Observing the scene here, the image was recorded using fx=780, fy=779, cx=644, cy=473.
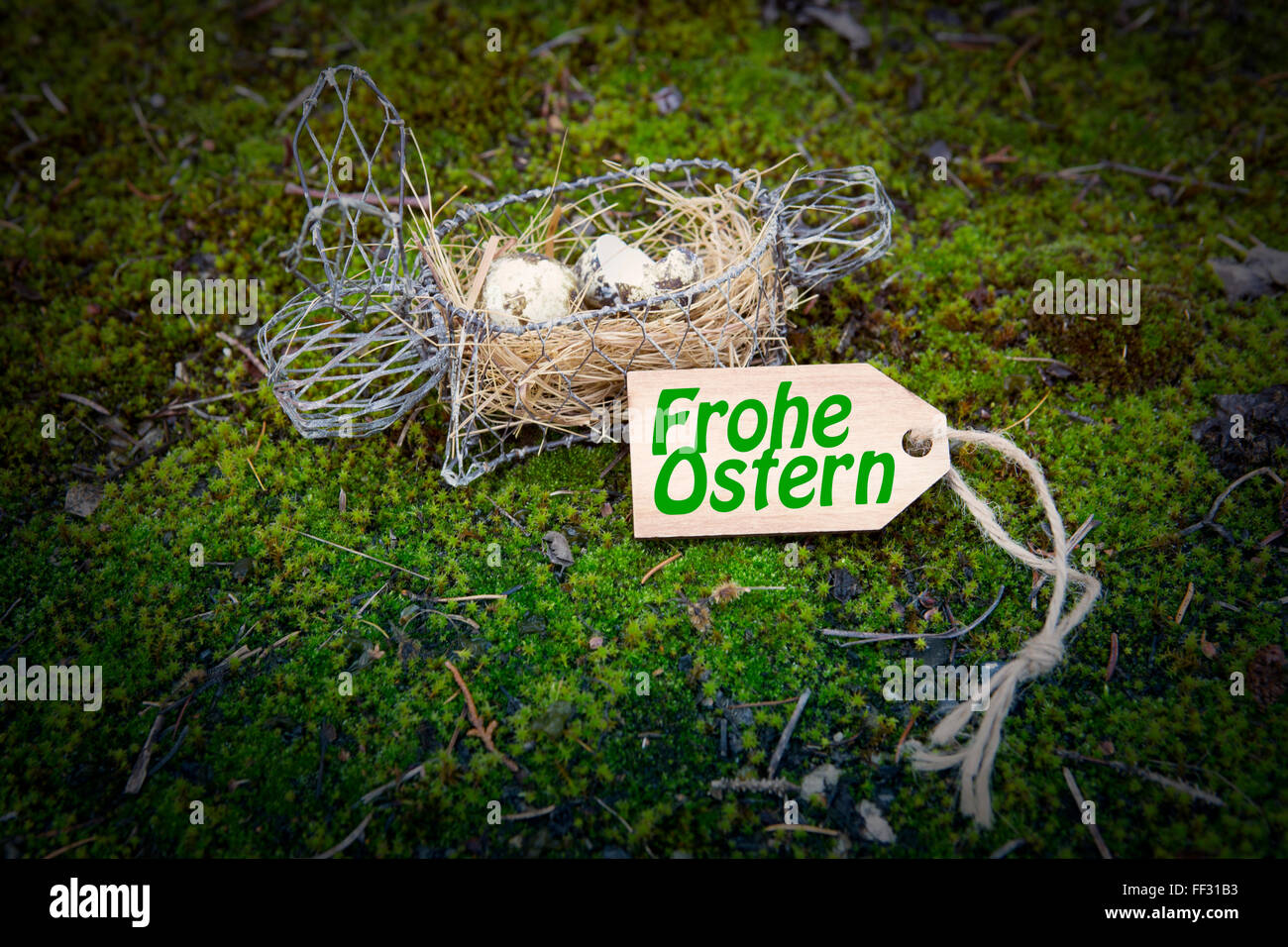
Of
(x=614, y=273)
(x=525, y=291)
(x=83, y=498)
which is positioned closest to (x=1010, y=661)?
(x=614, y=273)

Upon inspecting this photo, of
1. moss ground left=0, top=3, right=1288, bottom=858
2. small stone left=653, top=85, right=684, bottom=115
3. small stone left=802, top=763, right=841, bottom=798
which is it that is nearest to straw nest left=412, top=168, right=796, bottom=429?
moss ground left=0, top=3, right=1288, bottom=858

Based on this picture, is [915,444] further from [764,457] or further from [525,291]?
[525,291]

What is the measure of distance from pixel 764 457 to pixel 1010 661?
933mm

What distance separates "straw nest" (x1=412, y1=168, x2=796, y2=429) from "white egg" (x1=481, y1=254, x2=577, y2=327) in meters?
0.04

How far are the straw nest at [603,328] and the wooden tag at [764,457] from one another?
0.51ft

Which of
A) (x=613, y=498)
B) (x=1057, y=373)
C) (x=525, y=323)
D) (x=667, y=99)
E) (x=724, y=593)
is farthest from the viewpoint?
(x=667, y=99)

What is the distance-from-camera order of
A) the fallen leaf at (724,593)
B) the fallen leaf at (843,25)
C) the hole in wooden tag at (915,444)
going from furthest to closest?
the fallen leaf at (843,25) < the hole in wooden tag at (915,444) < the fallen leaf at (724,593)

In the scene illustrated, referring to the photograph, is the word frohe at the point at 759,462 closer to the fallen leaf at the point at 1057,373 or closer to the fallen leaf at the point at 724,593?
the fallen leaf at the point at 724,593

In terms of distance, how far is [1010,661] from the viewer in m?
2.28

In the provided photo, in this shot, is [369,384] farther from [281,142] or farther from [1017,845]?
[1017,845]

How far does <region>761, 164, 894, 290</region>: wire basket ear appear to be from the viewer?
2.67m

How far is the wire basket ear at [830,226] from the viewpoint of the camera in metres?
2.67

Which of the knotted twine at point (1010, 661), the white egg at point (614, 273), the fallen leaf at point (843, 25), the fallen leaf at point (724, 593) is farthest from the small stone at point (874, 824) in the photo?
the fallen leaf at point (843, 25)
